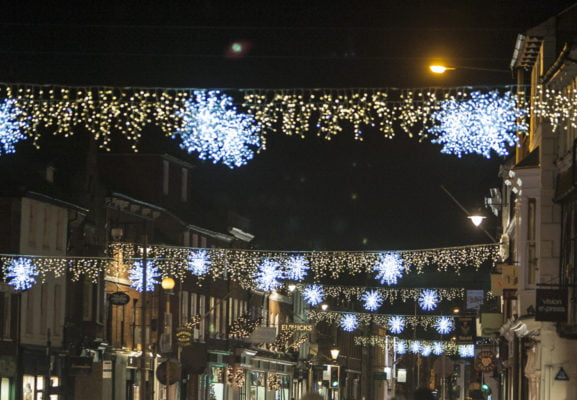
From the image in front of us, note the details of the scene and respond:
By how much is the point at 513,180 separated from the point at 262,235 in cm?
4958

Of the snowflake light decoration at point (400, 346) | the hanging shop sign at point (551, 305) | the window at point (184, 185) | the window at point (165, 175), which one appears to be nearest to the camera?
the hanging shop sign at point (551, 305)

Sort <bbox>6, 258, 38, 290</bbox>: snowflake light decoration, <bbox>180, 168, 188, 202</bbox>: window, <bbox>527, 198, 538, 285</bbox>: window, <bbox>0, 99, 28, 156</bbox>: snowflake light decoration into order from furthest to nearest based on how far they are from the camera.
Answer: <bbox>180, 168, 188, 202</bbox>: window, <bbox>6, 258, 38, 290</bbox>: snowflake light decoration, <bbox>527, 198, 538, 285</bbox>: window, <bbox>0, 99, 28, 156</bbox>: snowflake light decoration

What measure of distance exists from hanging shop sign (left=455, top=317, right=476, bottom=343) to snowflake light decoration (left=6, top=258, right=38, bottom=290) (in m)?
16.6

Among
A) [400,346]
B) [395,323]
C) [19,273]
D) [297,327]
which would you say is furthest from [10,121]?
[400,346]

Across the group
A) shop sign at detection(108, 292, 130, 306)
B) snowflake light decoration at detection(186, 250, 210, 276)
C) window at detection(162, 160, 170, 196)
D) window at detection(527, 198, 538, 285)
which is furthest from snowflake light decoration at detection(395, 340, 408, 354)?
window at detection(527, 198, 538, 285)

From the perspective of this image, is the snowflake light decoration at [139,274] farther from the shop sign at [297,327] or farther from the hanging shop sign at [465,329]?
the shop sign at [297,327]

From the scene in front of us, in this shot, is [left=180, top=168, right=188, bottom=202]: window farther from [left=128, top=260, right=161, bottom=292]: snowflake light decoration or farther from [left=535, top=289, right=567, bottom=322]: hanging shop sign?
[left=535, top=289, right=567, bottom=322]: hanging shop sign

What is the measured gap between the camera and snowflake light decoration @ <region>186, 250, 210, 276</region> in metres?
47.0

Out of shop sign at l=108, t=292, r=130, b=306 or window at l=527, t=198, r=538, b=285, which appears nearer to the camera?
window at l=527, t=198, r=538, b=285

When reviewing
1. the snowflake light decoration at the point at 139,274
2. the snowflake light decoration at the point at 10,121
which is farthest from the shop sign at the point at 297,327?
the snowflake light decoration at the point at 10,121

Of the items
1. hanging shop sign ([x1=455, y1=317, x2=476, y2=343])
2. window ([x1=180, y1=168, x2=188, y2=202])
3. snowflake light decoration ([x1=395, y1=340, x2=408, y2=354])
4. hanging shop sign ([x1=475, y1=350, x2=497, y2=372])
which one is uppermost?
window ([x1=180, y1=168, x2=188, y2=202])

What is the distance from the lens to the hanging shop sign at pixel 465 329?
47.5 m

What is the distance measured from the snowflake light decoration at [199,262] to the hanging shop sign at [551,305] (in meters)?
20.1

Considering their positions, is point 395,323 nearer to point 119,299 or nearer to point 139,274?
point 139,274
